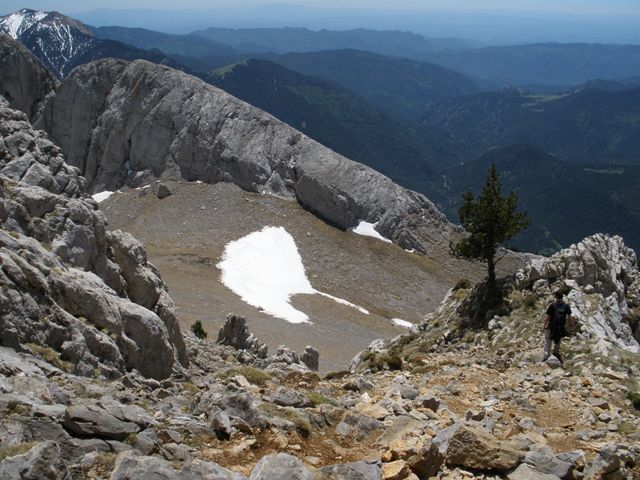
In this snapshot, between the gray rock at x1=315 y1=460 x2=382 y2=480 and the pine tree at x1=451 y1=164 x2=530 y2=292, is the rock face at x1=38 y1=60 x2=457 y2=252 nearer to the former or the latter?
the pine tree at x1=451 y1=164 x2=530 y2=292

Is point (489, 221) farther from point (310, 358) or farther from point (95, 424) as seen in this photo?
point (95, 424)

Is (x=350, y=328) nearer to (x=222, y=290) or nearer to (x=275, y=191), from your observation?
(x=222, y=290)

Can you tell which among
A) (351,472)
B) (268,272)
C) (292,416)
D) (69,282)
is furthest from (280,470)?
(268,272)

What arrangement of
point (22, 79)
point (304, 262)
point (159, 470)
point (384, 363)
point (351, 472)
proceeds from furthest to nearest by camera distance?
point (22, 79)
point (304, 262)
point (384, 363)
point (351, 472)
point (159, 470)

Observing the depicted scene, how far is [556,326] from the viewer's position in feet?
70.4

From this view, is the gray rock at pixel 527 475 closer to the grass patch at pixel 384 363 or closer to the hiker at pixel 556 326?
the hiker at pixel 556 326

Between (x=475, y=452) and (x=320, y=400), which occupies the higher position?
(x=475, y=452)

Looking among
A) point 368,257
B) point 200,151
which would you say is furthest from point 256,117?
point 368,257

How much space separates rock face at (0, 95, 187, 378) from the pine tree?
16164 mm

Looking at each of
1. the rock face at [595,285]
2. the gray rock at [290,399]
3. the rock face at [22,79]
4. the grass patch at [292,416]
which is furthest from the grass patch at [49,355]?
the rock face at [22,79]

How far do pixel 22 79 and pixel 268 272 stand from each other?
60.3m

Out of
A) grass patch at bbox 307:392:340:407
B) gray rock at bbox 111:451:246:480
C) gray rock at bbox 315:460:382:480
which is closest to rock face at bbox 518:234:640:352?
grass patch at bbox 307:392:340:407

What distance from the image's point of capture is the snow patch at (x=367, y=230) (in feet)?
268

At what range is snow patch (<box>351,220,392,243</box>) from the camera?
268 ft
